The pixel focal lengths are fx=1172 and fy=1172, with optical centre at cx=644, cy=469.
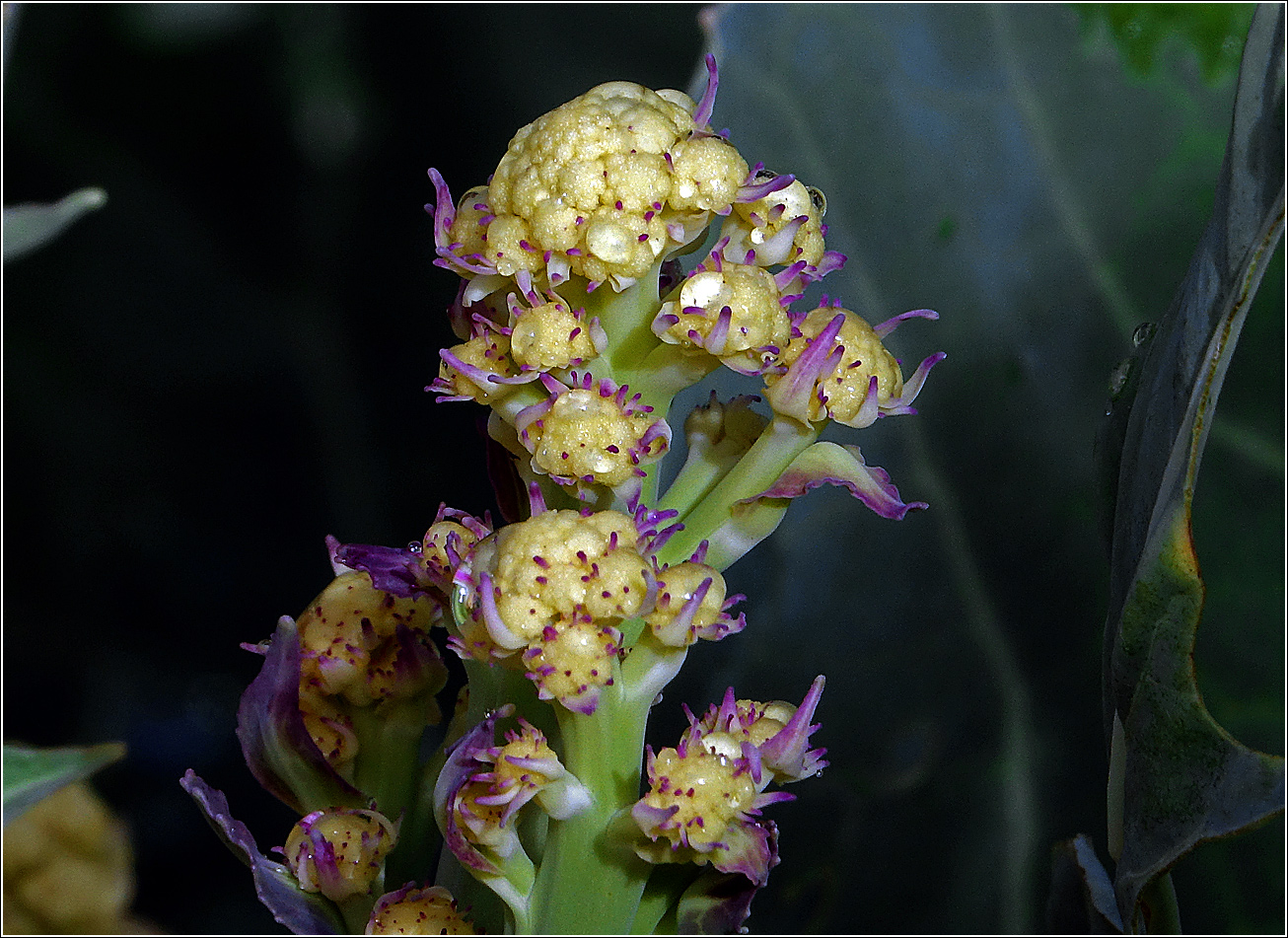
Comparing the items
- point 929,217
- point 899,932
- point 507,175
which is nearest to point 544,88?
point 929,217

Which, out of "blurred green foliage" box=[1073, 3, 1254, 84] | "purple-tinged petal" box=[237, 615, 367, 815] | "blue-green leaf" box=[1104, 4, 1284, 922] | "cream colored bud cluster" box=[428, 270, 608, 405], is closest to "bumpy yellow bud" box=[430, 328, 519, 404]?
"cream colored bud cluster" box=[428, 270, 608, 405]

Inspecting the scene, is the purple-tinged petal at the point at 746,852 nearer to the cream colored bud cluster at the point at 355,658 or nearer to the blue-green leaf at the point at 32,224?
the cream colored bud cluster at the point at 355,658

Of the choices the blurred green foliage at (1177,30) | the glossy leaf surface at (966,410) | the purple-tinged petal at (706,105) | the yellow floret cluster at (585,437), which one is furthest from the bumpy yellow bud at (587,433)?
the blurred green foliage at (1177,30)

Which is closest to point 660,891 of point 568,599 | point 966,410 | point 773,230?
point 568,599

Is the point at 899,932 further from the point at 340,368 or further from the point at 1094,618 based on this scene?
the point at 340,368

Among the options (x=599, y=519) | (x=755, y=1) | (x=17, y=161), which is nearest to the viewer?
(x=599, y=519)

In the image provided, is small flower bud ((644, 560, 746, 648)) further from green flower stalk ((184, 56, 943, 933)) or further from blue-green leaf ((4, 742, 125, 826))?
blue-green leaf ((4, 742, 125, 826))

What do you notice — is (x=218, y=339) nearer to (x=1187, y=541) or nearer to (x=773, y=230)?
(x=773, y=230)
